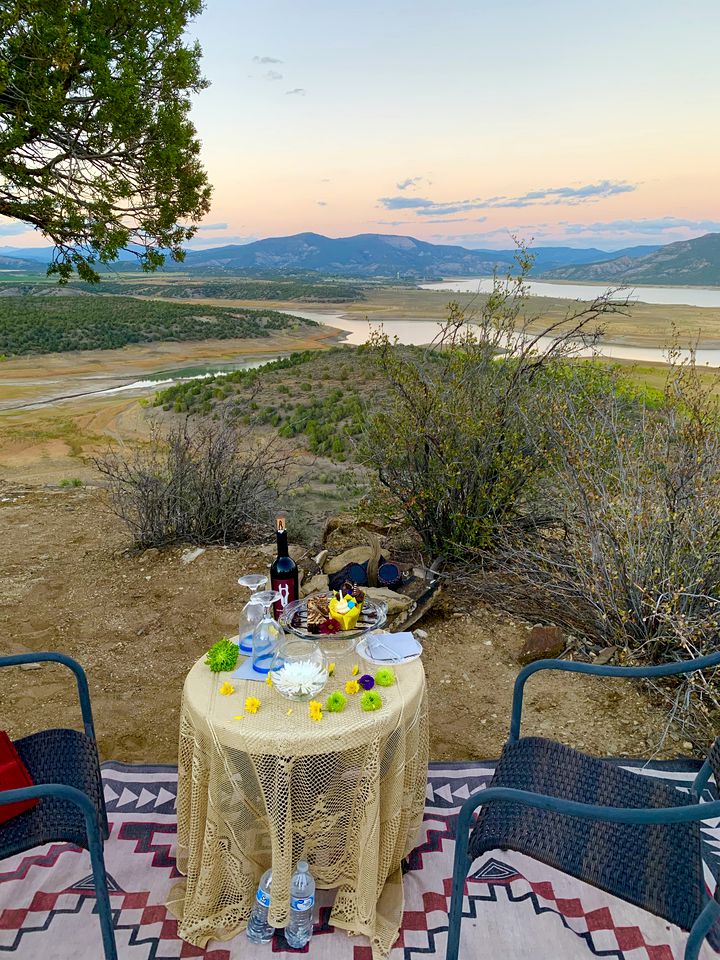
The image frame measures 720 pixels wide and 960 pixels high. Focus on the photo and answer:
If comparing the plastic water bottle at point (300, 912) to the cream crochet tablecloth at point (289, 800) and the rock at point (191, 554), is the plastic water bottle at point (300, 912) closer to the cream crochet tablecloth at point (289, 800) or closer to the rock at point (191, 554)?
the cream crochet tablecloth at point (289, 800)

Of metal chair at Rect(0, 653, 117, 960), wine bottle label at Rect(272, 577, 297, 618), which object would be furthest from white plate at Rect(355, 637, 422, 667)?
metal chair at Rect(0, 653, 117, 960)

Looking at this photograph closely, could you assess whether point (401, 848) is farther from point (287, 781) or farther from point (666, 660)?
point (666, 660)

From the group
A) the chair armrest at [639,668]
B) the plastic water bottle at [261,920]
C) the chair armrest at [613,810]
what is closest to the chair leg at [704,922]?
the chair armrest at [613,810]

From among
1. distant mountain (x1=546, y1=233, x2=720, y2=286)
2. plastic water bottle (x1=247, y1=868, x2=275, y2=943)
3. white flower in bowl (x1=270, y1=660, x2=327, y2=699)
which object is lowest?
plastic water bottle (x1=247, y1=868, x2=275, y2=943)

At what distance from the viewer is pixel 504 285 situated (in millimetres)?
4820

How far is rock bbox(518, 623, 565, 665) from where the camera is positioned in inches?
149

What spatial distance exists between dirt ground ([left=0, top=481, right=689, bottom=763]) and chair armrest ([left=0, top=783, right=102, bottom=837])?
1.36m

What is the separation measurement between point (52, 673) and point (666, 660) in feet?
11.8

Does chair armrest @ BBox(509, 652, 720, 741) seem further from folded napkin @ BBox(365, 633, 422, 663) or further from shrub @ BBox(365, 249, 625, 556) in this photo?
shrub @ BBox(365, 249, 625, 556)

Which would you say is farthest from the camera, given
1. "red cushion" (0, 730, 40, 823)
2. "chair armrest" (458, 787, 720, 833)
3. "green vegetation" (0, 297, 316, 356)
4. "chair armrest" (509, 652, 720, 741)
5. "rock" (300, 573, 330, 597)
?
"green vegetation" (0, 297, 316, 356)

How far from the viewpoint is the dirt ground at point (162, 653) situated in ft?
10.6

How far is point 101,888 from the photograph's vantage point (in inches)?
69.7

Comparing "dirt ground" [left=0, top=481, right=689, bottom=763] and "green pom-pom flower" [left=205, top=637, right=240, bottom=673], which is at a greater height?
"green pom-pom flower" [left=205, top=637, right=240, bottom=673]

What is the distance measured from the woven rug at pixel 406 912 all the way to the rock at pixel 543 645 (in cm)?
131
